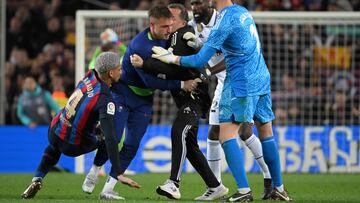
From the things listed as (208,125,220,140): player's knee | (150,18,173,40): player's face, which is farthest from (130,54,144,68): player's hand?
(208,125,220,140): player's knee

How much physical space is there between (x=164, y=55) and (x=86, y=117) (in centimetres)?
106

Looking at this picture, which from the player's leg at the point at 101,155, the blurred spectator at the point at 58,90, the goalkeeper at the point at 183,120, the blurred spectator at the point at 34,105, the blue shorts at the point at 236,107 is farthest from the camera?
the blurred spectator at the point at 58,90

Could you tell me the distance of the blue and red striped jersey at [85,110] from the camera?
920cm

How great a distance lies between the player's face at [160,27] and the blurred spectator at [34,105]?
8.84m

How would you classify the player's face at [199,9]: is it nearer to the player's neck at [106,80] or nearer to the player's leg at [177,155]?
the player's leg at [177,155]

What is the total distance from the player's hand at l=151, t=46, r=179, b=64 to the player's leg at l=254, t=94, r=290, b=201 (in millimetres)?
1060

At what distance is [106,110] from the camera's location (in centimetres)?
909

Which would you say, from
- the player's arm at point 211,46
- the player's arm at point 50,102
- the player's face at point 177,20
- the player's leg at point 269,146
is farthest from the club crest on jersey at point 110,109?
the player's arm at point 50,102

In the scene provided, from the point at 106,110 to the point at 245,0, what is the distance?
12.0m

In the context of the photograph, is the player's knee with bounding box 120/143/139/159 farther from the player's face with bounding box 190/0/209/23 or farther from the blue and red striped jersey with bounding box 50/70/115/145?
the player's face with bounding box 190/0/209/23

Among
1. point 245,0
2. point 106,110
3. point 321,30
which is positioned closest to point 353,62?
point 321,30

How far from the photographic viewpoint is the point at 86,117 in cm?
934

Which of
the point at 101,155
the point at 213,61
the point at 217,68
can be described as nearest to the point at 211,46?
the point at 217,68

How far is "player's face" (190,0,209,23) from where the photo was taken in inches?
418
